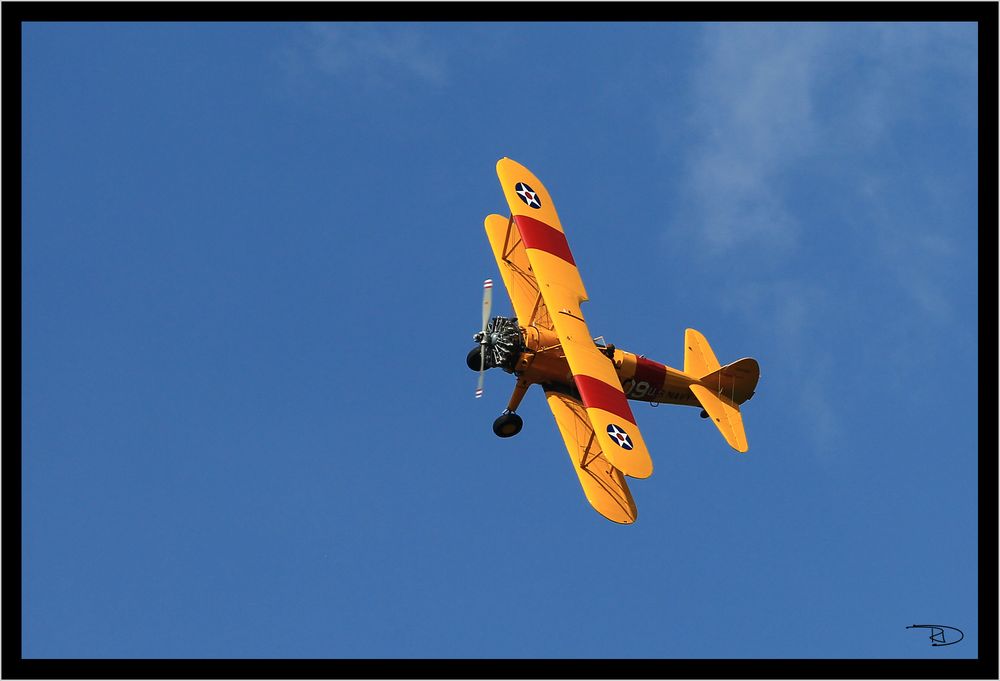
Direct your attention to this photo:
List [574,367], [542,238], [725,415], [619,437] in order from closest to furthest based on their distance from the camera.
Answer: [619,437], [574,367], [542,238], [725,415]

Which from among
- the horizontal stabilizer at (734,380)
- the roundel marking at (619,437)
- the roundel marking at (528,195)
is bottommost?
the roundel marking at (619,437)

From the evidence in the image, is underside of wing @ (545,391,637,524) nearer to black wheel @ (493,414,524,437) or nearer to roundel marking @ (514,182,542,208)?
black wheel @ (493,414,524,437)

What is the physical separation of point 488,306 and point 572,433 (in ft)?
11.3

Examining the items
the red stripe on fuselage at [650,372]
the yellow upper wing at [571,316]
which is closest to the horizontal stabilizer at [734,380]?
the red stripe on fuselage at [650,372]

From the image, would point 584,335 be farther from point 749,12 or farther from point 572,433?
point 749,12

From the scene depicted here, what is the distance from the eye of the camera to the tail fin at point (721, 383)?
34.2 m

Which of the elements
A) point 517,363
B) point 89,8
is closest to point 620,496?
point 517,363

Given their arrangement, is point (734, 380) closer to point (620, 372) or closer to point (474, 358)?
point (620, 372)

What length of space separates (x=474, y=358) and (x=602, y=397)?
3345 millimetres

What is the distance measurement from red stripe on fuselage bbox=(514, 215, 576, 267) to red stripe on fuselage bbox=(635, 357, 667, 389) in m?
2.90

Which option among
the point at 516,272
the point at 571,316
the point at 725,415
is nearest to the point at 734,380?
the point at 725,415

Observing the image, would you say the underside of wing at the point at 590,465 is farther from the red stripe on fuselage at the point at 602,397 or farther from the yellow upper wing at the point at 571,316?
the red stripe on fuselage at the point at 602,397

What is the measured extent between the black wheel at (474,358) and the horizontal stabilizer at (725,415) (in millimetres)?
6248

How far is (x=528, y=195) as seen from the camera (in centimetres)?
3469
